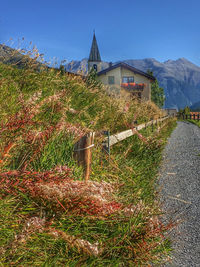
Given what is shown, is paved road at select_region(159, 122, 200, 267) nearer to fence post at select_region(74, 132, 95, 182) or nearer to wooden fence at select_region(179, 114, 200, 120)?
fence post at select_region(74, 132, 95, 182)

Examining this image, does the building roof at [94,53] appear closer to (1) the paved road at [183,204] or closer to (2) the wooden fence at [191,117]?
(2) the wooden fence at [191,117]

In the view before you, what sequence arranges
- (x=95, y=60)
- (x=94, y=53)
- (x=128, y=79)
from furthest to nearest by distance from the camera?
(x=94, y=53)
(x=95, y=60)
(x=128, y=79)

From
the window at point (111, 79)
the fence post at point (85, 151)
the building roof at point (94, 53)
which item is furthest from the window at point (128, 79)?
the fence post at point (85, 151)

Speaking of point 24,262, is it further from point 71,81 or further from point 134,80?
point 134,80

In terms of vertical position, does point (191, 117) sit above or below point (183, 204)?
above

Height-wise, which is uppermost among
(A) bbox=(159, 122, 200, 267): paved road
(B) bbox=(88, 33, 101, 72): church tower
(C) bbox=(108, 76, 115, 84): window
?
(B) bbox=(88, 33, 101, 72): church tower

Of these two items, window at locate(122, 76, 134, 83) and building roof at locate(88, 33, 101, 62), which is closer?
window at locate(122, 76, 134, 83)

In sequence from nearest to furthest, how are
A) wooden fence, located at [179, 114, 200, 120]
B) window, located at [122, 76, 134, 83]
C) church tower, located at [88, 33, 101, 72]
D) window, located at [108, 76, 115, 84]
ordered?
1. window, located at [108, 76, 115, 84]
2. window, located at [122, 76, 134, 83]
3. wooden fence, located at [179, 114, 200, 120]
4. church tower, located at [88, 33, 101, 72]

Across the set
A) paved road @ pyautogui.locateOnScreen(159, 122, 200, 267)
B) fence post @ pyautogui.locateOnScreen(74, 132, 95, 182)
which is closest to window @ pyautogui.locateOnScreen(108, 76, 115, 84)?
paved road @ pyautogui.locateOnScreen(159, 122, 200, 267)

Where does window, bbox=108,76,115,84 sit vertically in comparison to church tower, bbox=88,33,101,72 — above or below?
below

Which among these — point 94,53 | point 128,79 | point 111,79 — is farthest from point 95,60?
point 111,79

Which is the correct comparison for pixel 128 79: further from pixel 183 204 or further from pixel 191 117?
pixel 183 204

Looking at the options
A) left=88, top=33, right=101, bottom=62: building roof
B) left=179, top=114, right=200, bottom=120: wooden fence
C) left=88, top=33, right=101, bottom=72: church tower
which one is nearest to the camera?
left=179, top=114, right=200, bottom=120: wooden fence

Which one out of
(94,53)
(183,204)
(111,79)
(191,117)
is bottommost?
(183,204)
